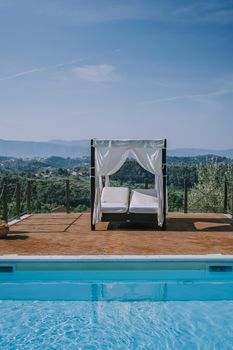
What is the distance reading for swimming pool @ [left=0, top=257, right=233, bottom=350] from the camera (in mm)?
4941

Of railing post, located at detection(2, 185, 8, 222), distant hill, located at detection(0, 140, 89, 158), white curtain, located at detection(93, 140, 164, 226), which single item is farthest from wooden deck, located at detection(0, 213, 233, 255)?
distant hill, located at detection(0, 140, 89, 158)

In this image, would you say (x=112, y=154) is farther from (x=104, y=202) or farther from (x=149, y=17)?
(x=149, y=17)

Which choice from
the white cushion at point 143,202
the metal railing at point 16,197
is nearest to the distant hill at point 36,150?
the metal railing at point 16,197

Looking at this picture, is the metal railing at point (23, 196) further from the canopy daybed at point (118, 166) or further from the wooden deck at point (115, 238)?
the canopy daybed at point (118, 166)

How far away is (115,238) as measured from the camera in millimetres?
8391

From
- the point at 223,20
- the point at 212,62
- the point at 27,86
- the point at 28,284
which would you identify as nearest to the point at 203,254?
the point at 28,284

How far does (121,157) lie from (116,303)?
409cm

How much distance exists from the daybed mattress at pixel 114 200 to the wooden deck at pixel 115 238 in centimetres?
46

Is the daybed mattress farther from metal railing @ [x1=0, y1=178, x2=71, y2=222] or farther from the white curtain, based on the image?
metal railing @ [x1=0, y1=178, x2=71, y2=222]

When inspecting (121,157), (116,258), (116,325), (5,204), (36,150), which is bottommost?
(116,325)

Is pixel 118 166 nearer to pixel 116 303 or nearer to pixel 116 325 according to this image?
pixel 116 303

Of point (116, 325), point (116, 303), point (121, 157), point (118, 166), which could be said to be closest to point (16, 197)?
point (118, 166)

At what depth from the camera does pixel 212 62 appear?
16328 millimetres

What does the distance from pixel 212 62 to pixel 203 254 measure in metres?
11.0
